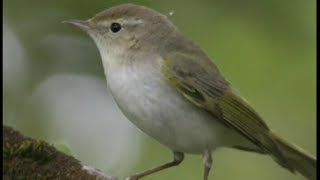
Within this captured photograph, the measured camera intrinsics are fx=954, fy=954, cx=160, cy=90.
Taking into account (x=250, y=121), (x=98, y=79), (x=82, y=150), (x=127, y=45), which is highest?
(x=127, y=45)

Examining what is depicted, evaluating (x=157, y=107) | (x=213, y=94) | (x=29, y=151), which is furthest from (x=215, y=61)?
(x=29, y=151)

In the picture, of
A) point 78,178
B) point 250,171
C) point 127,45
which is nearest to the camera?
point 78,178

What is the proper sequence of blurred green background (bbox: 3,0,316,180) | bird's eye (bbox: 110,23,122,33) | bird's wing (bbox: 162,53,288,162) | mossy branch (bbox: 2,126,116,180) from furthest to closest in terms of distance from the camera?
blurred green background (bbox: 3,0,316,180), bird's eye (bbox: 110,23,122,33), bird's wing (bbox: 162,53,288,162), mossy branch (bbox: 2,126,116,180)

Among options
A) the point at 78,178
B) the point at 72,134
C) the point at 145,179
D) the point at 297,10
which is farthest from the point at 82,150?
the point at 78,178

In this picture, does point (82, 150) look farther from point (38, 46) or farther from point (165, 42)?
point (165, 42)

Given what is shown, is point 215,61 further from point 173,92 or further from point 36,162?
point 36,162

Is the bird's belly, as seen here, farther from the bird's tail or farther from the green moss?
the green moss

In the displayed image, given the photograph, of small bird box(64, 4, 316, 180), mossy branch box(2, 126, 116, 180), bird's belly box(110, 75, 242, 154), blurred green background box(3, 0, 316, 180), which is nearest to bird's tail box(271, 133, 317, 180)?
small bird box(64, 4, 316, 180)
